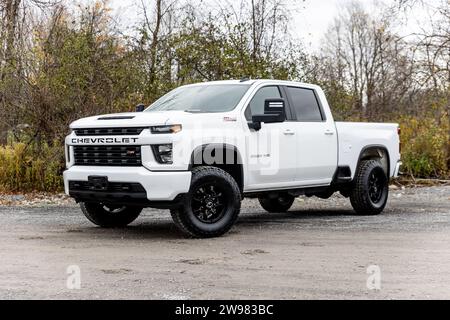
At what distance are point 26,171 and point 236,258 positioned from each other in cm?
863

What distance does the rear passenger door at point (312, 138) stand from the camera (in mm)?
9773

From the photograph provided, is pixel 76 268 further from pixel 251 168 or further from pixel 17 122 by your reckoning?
pixel 17 122

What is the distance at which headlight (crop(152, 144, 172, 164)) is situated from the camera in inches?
317

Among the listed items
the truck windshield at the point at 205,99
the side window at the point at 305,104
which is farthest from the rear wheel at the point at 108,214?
the side window at the point at 305,104

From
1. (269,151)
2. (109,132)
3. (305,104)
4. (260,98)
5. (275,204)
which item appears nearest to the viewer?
(109,132)

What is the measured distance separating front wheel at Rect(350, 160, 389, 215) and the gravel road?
237mm

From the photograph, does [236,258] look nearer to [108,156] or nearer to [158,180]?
[158,180]

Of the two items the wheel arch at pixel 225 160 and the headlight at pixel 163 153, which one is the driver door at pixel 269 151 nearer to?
the wheel arch at pixel 225 160

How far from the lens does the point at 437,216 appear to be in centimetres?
1088

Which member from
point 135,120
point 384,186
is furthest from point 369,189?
point 135,120

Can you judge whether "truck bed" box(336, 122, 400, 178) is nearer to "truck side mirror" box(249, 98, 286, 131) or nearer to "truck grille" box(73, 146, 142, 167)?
"truck side mirror" box(249, 98, 286, 131)

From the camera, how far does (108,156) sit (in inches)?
333
